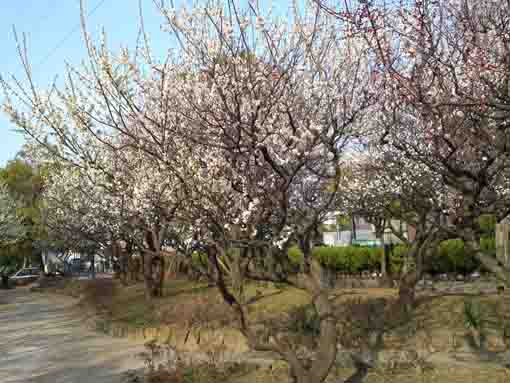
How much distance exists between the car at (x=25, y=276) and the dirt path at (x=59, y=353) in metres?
27.9

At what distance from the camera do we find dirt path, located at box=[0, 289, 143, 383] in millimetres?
10719

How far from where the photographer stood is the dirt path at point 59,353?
10719mm

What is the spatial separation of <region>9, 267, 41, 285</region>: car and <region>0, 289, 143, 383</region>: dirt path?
2791 cm

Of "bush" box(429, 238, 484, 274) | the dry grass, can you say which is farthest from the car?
the dry grass

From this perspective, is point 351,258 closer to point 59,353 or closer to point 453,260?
point 453,260

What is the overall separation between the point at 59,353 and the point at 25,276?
128 ft

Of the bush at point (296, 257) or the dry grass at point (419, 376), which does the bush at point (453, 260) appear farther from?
the dry grass at point (419, 376)

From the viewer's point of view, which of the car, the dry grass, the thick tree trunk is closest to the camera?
the dry grass

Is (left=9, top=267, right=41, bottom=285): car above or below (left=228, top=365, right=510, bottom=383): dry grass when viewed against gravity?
above

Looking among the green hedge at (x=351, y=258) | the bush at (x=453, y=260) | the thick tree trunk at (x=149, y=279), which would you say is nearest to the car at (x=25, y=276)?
the green hedge at (x=351, y=258)

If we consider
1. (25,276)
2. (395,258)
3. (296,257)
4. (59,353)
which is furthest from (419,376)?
(25,276)

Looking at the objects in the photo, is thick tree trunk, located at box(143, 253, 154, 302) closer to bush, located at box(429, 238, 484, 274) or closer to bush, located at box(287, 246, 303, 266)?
bush, located at box(287, 246, 303, 266)

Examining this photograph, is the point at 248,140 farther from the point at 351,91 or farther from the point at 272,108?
the point at 351,91

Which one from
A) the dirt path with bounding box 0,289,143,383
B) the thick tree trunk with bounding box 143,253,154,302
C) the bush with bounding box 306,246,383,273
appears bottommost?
the dirt path with bounding box 0,289,143,383
